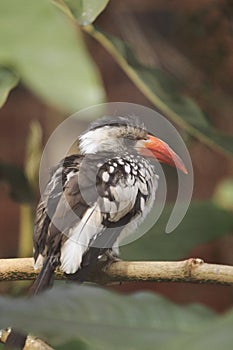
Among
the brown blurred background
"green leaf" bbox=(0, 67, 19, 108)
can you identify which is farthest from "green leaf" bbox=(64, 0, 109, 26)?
the brown blurred background

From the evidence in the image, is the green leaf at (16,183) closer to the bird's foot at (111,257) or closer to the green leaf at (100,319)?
the bird's foot at (111,257)

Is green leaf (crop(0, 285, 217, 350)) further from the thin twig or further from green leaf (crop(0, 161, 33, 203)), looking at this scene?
green leaf (crop(0, 161, 33, 203))

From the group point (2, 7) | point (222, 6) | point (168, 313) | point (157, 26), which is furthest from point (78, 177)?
point (157, 26)

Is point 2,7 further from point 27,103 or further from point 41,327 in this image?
point 27,103

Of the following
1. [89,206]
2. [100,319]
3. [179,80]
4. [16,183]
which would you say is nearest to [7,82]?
[89,206]

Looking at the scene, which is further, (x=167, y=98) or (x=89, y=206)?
(x=167, y=98)

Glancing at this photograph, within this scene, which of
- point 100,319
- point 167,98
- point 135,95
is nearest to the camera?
point 100,319

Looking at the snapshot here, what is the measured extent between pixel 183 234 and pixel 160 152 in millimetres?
535

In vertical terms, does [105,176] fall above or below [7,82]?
below

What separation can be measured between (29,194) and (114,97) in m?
1.58

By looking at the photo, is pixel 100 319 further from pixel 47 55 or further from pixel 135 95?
pixel 135 95

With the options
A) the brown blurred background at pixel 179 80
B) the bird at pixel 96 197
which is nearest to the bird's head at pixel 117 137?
the bird at pixel 96 197

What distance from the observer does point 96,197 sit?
76cm

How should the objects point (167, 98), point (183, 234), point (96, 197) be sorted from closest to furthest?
point (96, 197)
point (167, 98)
point (183, 234)
